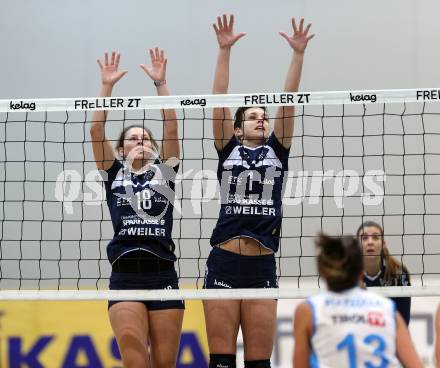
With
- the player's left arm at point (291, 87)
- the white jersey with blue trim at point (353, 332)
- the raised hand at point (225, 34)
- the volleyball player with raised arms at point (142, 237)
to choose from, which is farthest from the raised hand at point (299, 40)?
the white jersey with blue trim at point (353, 332)

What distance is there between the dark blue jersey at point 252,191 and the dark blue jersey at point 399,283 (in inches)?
43.8

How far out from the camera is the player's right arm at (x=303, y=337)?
400 cm

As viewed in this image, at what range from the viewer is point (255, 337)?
18.4 feet

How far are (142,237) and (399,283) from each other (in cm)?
205

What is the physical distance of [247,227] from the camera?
5738 mm

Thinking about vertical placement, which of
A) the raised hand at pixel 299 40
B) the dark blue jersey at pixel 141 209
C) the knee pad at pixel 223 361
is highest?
the raised hand at pixel 299 40

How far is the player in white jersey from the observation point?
3.93 meters

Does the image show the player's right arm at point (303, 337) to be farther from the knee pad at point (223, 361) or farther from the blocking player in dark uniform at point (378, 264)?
the blocking player in dark uniform at point (378, 264)

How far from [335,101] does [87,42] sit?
147 inches

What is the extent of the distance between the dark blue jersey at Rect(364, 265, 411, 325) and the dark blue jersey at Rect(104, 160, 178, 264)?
5.54 feet

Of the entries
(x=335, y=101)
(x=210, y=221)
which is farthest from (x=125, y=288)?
(x=210, y=221)

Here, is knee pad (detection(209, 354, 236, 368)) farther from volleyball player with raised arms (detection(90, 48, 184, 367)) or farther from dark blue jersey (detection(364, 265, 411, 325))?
dark blue jersey (detection(364, 265, 411, 325))
